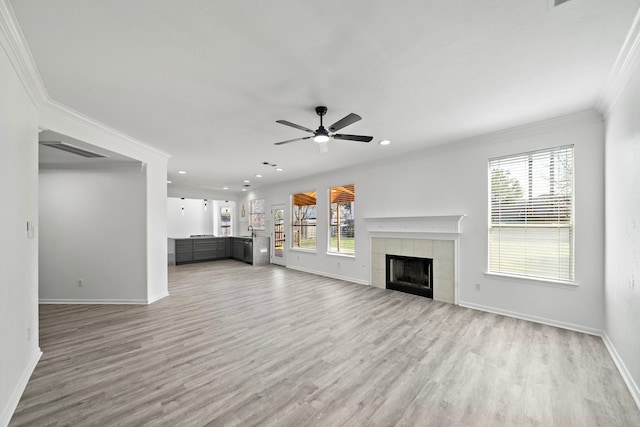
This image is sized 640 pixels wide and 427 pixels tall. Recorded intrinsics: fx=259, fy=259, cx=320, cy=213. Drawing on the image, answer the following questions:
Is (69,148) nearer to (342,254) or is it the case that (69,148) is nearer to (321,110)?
(321,110)

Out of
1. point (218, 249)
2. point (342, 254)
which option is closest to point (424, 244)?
point (342, 254)

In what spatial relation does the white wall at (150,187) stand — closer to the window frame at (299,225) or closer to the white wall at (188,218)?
the window frame at (299,225)

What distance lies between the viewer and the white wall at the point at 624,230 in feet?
7.13

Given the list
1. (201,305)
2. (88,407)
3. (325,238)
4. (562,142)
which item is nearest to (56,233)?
(201,305)

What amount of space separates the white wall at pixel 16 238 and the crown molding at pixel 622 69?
173 inches

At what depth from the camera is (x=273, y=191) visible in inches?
353

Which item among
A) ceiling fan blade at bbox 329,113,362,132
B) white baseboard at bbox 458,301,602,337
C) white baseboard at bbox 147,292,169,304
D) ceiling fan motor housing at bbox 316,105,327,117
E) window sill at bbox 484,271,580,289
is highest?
ceiling fan motor housing at bbox 316,105,327,117

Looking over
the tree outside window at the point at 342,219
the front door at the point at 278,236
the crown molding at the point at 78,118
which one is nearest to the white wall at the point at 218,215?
the front door at the point at 278,236

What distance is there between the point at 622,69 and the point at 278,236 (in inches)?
319

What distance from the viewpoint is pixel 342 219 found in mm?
6676

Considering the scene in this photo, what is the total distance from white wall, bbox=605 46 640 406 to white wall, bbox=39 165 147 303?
625 cm

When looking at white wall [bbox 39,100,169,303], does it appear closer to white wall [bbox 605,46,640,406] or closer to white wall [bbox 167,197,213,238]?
white wall [bbox 167,197,213,238]

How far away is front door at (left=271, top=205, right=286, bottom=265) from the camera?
876 centimetres

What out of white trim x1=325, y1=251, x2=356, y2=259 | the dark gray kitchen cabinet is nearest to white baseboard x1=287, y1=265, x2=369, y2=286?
white trim x1=325, y1=251, x2=356, y2=259
